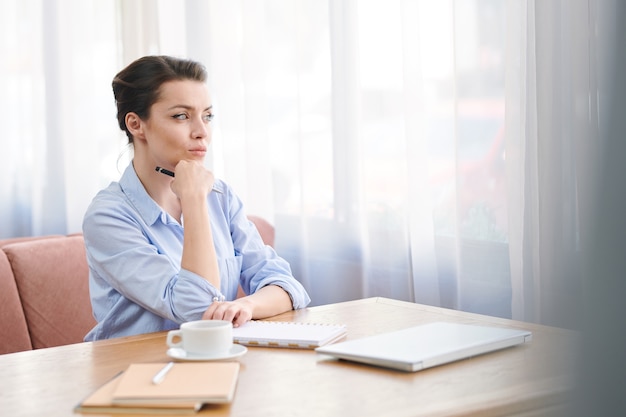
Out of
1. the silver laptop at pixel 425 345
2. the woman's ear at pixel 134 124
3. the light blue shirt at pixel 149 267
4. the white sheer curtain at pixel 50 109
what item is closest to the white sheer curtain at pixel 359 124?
the white sheer curtain at pixel 50 109

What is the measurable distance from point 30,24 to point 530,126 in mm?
2578

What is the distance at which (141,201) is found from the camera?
6.24ft

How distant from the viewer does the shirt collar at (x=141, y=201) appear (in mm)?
1885

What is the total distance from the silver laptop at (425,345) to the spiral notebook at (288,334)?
0.07 metres

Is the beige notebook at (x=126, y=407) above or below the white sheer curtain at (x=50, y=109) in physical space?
below

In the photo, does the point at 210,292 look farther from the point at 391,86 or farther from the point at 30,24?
the point at 30,24

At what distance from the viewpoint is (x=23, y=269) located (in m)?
2.35

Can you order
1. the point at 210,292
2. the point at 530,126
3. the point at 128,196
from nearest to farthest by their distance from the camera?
the point at 210,292, the point at 128,196, the point at 530,126

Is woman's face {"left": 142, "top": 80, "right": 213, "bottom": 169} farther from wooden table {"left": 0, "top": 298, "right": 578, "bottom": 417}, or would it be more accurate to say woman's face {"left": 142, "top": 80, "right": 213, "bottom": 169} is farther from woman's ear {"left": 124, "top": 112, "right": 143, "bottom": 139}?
wooden table {"left": 0, "top": 298, "right": 578, "bottom": 417}

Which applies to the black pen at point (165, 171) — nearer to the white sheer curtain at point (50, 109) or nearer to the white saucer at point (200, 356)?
the white saucer at point (200, 356)

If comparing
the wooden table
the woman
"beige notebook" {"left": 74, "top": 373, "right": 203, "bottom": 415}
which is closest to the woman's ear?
the woman

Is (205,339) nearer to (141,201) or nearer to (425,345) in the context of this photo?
(425,345)

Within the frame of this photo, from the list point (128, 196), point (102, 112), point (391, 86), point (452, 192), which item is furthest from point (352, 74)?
point (102, 112)

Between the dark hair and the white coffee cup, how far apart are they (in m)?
0.83
